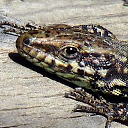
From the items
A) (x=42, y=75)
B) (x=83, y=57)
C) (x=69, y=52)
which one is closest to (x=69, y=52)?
(x=69, y=52)

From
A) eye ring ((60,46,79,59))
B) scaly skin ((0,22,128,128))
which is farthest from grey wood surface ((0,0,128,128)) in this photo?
eye ring ((60,46,79,59))

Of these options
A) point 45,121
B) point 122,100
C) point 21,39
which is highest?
point 21,39

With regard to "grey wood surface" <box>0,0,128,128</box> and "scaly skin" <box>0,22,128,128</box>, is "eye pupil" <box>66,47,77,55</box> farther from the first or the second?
"grey wood surface" <box>0,0,128,128</box>

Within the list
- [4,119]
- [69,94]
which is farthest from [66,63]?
[4,119]

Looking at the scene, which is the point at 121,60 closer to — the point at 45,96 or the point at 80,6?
the point at 80,6

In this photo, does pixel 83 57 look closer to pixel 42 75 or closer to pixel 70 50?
pixel 70 50

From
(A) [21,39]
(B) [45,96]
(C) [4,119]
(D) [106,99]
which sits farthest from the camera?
(D) [106,99]
